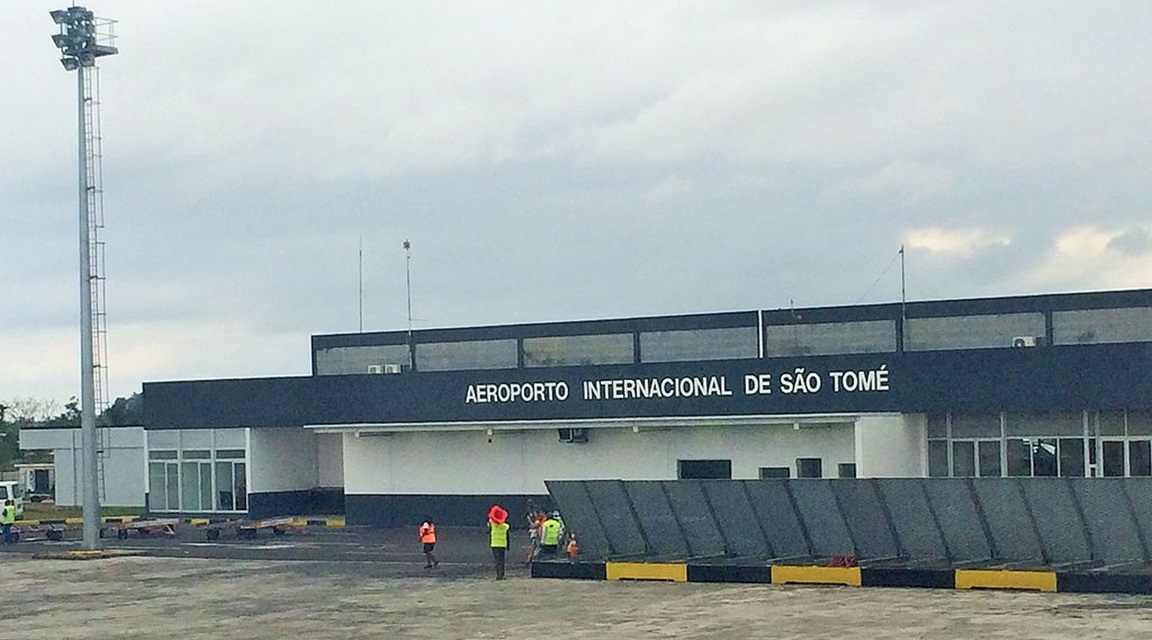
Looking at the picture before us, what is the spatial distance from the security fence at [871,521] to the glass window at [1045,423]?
12.5 m

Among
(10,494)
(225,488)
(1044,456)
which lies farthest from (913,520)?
(10,494)

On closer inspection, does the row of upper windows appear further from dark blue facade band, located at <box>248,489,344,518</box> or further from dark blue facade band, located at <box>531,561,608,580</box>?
dark blue facade band, located at <box>531,561,608,580</box>

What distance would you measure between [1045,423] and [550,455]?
46.5 ft

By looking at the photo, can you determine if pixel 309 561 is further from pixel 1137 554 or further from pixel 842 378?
pixel 1137 554

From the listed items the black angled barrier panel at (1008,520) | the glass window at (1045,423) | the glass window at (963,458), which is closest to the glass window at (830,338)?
the glass window at (963,458)

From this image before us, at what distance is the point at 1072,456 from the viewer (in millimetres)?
40625

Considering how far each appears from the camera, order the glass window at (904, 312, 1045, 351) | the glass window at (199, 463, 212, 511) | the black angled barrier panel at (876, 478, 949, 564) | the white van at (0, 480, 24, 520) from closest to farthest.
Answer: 1. the black angled barrier panel at (876, 478, 949, 564)
2. the glass window at (904, 312, 1045, 351)
3. the glass window at (199, 463, 212, 511)
4. the white van at (0, 480, 24, 520)

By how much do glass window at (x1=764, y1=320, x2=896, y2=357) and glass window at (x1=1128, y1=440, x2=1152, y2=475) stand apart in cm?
854

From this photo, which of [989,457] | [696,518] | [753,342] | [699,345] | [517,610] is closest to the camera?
[517,610]

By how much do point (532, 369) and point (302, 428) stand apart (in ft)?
33.0

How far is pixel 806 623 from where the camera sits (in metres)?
23.7

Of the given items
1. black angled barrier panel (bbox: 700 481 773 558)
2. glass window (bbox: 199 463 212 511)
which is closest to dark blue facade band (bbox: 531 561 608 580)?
black angled barrier panel (bbox: 700 481 773 558)

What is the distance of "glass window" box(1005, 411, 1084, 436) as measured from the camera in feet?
133

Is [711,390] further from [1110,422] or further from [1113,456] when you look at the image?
[1113,456]
